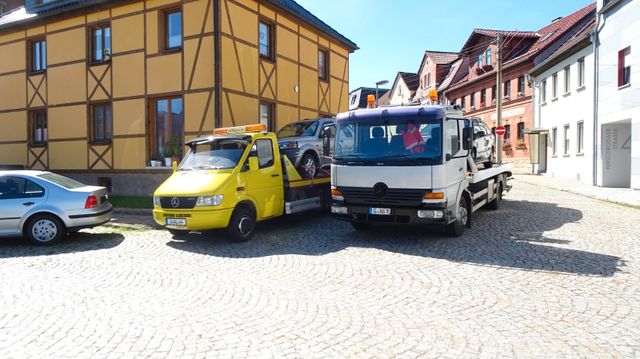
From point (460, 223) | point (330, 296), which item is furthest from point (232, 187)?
point (460, 223)

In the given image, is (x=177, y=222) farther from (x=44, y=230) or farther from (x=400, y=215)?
(x=400, y=215)

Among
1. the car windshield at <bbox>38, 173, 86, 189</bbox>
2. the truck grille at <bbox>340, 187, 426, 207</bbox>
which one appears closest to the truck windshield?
the truck grille at <bbox>340, 187, 426, 207</bbox>

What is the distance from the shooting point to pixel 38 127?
1903 cm

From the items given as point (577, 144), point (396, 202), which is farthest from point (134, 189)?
point (577, 144)

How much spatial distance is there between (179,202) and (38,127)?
14218mm

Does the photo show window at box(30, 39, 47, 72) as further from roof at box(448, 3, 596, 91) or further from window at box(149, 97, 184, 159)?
roof at box(448, 3, 596, 91)

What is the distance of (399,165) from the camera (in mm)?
7992

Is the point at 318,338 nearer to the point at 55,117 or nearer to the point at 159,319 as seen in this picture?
the point at 159,319

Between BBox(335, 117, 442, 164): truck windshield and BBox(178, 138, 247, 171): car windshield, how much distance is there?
2.00m

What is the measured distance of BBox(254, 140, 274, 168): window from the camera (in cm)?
Answer: 936

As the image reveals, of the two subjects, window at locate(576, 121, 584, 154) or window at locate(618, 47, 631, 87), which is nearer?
window at locate(618, 47, 631, 87)

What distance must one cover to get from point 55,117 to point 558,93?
24886mm

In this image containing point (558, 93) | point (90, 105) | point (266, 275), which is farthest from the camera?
point (558, 93)

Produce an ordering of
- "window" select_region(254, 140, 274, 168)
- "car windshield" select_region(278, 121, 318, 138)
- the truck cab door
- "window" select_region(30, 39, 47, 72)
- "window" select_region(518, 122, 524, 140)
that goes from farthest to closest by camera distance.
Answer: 1. "window" select_region(518, 122, 524, 140)
2. "window" select_region(30, 39, 47, 72)
3. "car windshield" select_region(278, 121, 318, 138)
4. "window" select_region(254, 140, 274, 168)
5. the truck cab door
